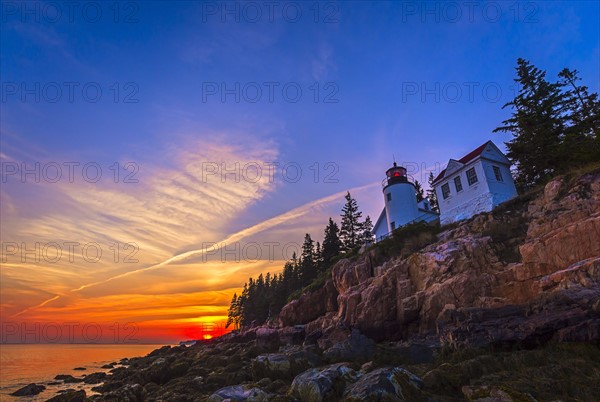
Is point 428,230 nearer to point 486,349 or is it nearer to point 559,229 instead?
point 559,229

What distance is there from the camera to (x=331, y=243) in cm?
5128

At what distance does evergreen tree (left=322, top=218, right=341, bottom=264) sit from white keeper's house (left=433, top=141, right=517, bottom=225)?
76.9 feet

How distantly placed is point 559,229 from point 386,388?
46.0ft

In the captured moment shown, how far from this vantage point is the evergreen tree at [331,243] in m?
50.6

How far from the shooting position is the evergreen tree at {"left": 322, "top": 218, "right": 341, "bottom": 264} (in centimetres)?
5062

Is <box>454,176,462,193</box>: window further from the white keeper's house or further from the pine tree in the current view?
the pine tree

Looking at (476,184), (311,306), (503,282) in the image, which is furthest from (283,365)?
(476,184)

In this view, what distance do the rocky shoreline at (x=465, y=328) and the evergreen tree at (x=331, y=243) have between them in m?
21.7

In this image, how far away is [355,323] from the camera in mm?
23328

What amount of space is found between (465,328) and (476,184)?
54.7 feet

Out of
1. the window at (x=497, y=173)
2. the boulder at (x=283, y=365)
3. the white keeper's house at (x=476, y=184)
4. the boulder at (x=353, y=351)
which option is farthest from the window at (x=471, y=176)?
the boulder at (x=283, y=365)

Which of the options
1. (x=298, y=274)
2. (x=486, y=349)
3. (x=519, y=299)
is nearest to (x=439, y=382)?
(x=486, y=349)

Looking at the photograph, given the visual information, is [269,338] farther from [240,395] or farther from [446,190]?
[446,190]

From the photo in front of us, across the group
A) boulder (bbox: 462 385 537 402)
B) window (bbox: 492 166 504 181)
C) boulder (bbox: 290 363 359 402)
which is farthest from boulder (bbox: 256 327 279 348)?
window (bbox: 492 166 504 181)
